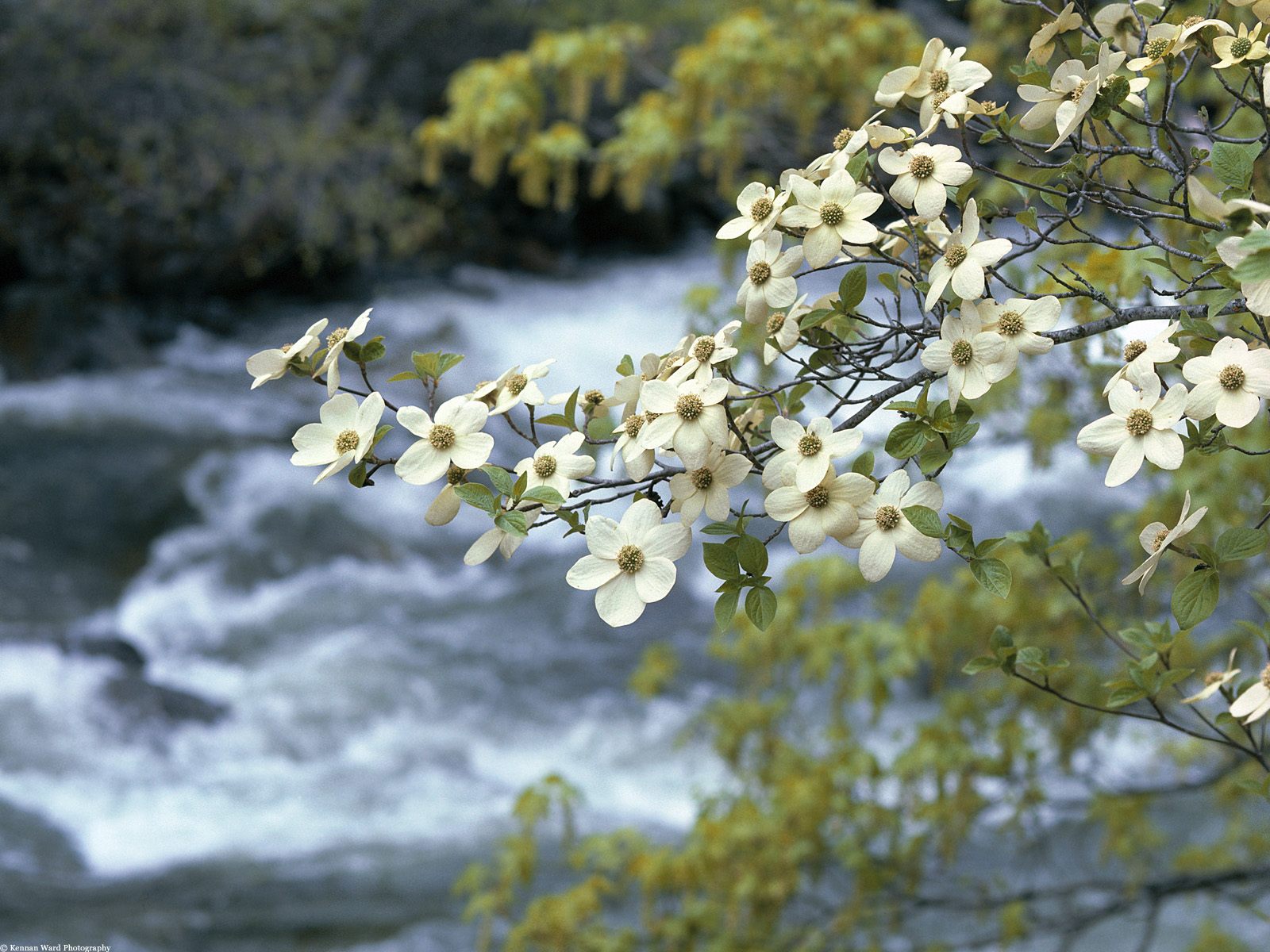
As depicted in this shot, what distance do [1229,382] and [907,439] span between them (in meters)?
0.23

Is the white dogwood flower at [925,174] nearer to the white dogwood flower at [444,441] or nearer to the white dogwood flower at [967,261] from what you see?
the white dogwood flower at [967,261]

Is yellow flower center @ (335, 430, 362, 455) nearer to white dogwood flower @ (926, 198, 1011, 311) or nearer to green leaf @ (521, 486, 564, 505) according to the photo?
green leaf @ (521, 486, 564, 505)

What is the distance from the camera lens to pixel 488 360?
8477 mm

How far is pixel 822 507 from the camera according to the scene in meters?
0.94

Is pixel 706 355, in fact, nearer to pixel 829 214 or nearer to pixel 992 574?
pixel 829 214

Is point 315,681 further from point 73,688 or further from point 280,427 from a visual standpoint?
point 280,427

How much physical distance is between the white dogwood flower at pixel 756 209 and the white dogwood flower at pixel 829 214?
16 millimetres

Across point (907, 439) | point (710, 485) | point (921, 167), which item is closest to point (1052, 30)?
point (921, 167)

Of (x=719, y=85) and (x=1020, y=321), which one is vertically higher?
(x=719, y=85)

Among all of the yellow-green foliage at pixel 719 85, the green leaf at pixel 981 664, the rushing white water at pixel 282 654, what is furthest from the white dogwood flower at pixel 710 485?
the yellow-green foliage at pixel 719 85

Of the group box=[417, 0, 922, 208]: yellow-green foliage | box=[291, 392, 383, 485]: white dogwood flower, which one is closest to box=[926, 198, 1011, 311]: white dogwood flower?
box=[291, 392, 383, 485]: white dogwood flower

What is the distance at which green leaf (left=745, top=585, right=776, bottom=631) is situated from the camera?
0.95m

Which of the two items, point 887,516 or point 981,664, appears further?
point 981,664

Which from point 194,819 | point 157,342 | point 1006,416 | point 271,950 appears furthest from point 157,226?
point 1006,416
